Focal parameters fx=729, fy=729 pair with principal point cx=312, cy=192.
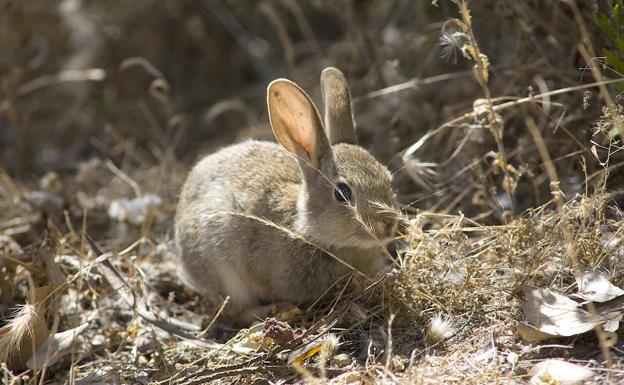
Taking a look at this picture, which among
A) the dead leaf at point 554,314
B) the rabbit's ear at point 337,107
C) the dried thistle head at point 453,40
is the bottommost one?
the dead leaf at point 554,314

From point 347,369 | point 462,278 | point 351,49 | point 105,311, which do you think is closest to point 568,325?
point 462,278

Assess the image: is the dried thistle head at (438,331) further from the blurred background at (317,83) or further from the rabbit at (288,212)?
the blurred background at (317,83)

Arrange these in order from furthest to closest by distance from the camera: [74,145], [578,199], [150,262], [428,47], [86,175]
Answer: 1. [74,145]
2. [86,175]
3. [428,47]
4. [150,262]
5. [578,199]

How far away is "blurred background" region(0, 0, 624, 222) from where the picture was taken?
13.8ft

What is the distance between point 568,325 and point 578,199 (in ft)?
3.40

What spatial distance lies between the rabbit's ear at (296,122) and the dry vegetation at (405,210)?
56 cm

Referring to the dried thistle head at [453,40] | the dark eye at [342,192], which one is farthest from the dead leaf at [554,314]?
the dried thistle head at [453,40]

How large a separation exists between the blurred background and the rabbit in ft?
1.94

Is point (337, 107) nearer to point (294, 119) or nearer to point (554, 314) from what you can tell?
point (294, 119)

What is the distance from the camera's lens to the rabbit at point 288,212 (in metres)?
3.82

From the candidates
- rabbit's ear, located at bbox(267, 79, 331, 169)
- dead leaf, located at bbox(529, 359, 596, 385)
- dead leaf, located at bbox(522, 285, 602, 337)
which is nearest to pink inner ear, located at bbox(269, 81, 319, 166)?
rabbit's ear, located at bbox(267, 79, 331, 169)

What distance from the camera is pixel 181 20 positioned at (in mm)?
7789

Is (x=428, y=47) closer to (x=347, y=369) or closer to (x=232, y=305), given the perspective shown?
(x=232, y=305)

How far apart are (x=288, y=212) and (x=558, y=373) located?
1848 mm
